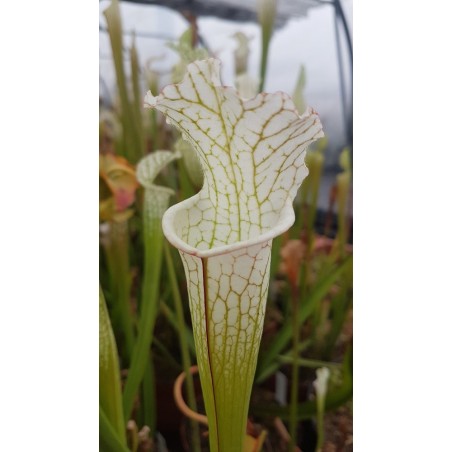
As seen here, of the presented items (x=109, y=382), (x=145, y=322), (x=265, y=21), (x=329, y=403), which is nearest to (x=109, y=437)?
(x=109, y=382)

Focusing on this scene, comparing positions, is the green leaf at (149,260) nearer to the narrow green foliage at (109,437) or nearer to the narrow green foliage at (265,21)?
the narrow green foliage at (109,437)

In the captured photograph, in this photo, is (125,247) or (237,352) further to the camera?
(125,247)

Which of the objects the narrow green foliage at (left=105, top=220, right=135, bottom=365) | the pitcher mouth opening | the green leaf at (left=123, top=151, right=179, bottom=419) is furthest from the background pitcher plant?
the narrow green foliage at (left=105, top=220, right=135, bottom=365)

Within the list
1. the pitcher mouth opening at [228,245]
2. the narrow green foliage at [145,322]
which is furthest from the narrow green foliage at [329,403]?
the pitcher mouth opening at [228,245]

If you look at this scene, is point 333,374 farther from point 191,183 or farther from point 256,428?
point 191,183

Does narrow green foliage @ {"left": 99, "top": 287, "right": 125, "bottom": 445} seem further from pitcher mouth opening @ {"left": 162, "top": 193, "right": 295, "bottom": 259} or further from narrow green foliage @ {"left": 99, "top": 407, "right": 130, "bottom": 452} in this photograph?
pitcher mouth opening @ {"left": 162, "top": 193, "right": 295, "bottom": 259}

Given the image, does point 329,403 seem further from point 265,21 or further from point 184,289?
point 265,21

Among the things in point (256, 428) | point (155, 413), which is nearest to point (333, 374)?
point (256, 428)
